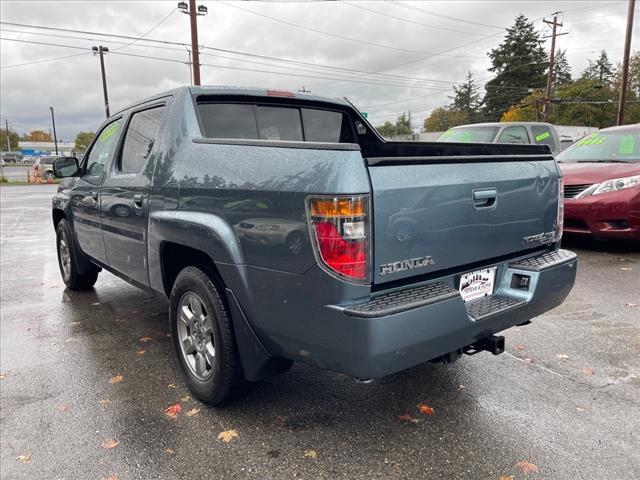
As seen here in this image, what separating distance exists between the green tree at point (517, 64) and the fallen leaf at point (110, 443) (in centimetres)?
7848

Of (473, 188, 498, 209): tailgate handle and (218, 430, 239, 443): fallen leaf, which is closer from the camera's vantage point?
(473, 188, 498, 209): tailgate handle

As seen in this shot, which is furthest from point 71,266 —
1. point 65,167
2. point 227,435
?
point 227,435

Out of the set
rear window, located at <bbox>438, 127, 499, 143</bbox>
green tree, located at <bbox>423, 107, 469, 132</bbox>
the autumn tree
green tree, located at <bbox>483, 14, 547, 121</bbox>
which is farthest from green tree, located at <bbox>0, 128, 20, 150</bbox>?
rear window, located at <bbox>438, 127, 499, 143</bbox>

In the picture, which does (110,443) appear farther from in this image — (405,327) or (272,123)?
(272,123)

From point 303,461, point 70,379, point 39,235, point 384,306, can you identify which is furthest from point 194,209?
point 39,235

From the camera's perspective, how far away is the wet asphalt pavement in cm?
240

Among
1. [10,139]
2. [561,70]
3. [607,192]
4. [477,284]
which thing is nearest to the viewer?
[477,284]

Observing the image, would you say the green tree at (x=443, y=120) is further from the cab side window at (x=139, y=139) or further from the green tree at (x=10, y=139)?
the green tree at (x=10, y=139)

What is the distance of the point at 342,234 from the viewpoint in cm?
206

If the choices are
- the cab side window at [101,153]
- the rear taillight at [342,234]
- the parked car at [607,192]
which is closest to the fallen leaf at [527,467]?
the rear taillight at [342,234]

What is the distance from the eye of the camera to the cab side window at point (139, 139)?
345 cm

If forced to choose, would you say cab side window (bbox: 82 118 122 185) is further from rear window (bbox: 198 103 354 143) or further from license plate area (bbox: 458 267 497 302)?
license plate area (bbox: 458 267 497 302)

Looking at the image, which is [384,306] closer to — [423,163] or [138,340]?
[423,163]

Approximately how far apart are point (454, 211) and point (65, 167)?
13.5ft
